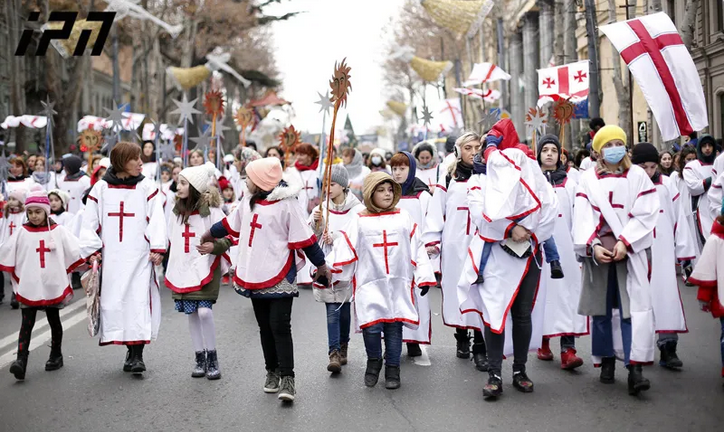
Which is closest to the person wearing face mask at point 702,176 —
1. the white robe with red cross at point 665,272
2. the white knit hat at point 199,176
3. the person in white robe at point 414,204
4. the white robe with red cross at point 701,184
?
the white robe with red cross at point 701,184

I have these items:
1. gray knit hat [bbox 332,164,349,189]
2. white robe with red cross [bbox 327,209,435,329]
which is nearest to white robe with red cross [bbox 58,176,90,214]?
gray knit hat [bbox 332,164,349,189]

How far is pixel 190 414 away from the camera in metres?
6.65

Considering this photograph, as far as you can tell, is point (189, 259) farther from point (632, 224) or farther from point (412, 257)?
point (632, 224)

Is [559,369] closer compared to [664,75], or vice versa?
[559,369]

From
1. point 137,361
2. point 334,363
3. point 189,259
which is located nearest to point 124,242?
point 189,259

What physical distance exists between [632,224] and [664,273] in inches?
42.2

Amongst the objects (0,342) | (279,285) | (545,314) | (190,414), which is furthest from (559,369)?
(0,342)

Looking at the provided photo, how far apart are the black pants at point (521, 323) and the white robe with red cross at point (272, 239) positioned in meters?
1.47

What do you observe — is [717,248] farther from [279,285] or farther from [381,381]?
[279,285]

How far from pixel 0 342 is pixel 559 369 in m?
5.38

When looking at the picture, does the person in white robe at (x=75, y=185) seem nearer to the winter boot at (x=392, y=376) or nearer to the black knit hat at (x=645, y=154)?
the winter boot at (x=392, y=376)

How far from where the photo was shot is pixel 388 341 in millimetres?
7520

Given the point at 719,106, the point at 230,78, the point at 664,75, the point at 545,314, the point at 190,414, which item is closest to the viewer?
the point at 190,414

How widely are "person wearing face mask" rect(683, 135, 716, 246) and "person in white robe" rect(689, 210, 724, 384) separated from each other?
5830 mm
